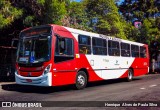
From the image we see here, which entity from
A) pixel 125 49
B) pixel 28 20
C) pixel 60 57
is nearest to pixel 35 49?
pixel 60 57

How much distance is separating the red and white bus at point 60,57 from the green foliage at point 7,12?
1827 millimetres

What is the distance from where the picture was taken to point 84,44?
563 inches

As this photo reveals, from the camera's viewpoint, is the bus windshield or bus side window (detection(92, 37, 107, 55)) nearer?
the bus windshield

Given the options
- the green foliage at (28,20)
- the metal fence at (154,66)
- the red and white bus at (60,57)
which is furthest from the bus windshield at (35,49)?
the metal fence at (154,66)

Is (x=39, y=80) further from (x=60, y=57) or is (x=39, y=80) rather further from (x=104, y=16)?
(x=104, y=16)

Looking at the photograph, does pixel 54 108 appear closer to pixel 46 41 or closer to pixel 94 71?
pixel 46 41

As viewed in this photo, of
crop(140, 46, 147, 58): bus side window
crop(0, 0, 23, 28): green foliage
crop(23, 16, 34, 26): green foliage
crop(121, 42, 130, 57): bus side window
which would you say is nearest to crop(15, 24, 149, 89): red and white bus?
crop(0, 0, 23, 28): green foliage

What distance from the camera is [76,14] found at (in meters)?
23.0

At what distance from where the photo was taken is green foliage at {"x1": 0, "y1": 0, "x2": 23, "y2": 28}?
14.8m

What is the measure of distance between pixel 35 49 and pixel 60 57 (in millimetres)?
1127

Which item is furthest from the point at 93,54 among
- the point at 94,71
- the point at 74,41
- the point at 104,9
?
the point at 104,9

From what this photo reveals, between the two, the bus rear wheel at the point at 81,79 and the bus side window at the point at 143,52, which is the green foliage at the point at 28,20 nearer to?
the bus rear wheel at the point at 81,79

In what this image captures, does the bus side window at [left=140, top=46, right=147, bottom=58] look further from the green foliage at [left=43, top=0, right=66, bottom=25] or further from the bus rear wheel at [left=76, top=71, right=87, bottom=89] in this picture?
the bus rear wheel at [left=76, top=71, right=87, bottom=89]

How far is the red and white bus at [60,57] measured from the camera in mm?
12133
